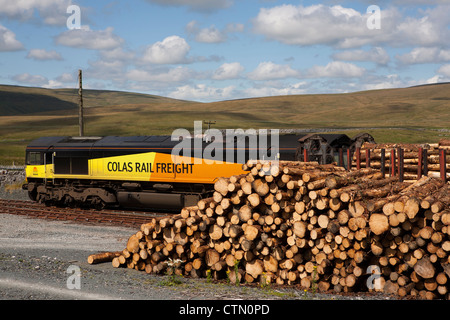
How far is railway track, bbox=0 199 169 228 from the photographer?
66.8 ft

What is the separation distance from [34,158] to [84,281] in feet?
58.1

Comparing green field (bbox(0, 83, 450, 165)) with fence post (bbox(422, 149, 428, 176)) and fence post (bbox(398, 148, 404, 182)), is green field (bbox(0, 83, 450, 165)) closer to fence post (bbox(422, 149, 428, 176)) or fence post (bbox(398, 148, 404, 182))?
fence post (bbox(422, 149, 428, 176))

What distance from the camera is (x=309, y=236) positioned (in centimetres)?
1079

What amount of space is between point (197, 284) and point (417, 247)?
183 inches

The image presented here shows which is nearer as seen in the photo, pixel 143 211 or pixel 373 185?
pixel 373 185

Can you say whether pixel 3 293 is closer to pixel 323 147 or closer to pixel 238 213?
pixel 238 213

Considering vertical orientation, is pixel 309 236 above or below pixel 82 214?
above

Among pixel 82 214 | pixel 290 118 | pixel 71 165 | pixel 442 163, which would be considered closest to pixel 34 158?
pixel 71 165

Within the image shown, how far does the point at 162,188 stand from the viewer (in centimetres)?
2228

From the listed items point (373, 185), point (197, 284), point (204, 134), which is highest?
point (204, 134)

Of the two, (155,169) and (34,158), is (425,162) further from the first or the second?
(34,158)

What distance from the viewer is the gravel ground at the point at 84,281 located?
9.81m

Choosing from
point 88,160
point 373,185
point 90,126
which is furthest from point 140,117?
point 373,185
